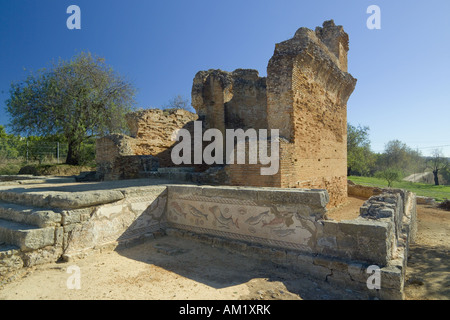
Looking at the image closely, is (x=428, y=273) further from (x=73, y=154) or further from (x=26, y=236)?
(x=73, y=154)

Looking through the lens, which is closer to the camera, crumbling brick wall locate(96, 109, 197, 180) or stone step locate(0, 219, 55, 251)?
stone step locate(0, 219, 55, 251)

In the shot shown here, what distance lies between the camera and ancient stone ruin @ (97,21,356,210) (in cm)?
664

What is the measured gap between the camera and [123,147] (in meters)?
8.16

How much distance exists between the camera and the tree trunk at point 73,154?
49.6ft

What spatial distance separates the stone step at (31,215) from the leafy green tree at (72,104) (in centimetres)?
1230

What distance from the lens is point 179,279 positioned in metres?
2.80

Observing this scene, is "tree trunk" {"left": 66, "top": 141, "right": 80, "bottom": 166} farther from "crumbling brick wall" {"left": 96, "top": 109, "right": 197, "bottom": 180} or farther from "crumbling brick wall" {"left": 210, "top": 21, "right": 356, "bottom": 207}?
"crumbling brick wall" {"left": 210, "top": 21, "right": 356, "bottom": 207}

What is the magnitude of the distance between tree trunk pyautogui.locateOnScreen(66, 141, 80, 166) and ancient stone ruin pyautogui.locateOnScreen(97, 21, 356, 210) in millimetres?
7886

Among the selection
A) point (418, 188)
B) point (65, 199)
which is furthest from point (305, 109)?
point (418, 188)

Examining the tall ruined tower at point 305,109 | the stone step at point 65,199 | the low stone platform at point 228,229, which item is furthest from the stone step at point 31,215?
the tall ruined tower at point 305,109

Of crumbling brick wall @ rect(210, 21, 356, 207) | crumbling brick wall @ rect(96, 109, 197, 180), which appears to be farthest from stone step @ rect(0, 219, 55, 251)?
crumbling brick wall @ rect(96, 109, 197, 180)

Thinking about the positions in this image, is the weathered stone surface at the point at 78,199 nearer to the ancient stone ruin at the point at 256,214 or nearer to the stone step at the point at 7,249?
the ancient stone ruin at the point at 256,214

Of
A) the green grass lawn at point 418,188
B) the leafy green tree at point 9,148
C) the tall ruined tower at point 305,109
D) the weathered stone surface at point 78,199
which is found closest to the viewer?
the weathered stone surface at point 78,199
